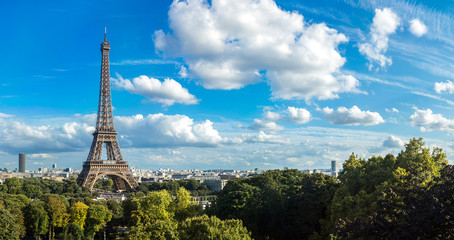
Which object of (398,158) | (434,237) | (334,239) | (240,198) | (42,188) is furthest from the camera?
(42,188)

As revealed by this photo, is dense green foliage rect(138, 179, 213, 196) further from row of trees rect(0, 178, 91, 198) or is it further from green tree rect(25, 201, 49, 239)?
green tree rect(25, 201, 49, 239)

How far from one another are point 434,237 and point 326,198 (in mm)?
20288

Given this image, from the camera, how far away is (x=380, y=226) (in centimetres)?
1448

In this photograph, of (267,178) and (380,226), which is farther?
(267,178)

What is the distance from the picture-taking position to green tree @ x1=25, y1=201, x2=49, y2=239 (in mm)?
47156

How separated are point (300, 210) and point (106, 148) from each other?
2262 inches

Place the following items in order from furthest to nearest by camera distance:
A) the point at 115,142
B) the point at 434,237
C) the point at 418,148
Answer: the point at 115,142
the point at 418,148
the point at 434,237

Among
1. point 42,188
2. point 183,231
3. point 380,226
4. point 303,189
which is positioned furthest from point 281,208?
point 42,188

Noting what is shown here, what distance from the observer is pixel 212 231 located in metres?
20.1

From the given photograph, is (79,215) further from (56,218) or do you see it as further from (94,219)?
(56,218)

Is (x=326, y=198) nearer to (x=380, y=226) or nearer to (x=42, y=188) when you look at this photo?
(x=380, y=226)

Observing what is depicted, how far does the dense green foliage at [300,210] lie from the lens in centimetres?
1441

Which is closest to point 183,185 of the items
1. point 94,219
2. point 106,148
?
point 106,148

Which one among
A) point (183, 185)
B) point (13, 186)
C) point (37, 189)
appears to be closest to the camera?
point (13, 186)
